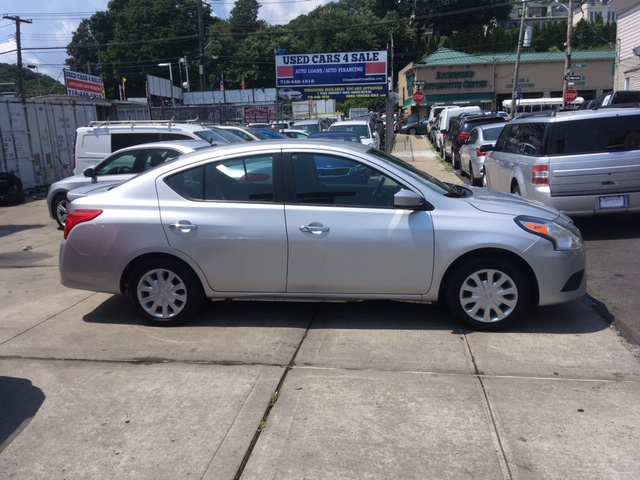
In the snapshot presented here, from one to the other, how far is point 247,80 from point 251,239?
276 ft

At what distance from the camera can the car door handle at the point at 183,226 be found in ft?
18.5

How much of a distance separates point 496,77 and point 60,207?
169ft

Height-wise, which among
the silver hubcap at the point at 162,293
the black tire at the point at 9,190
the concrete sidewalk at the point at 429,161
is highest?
the silver hubcap at the point at 162,293

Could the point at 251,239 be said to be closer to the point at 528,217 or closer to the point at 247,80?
the point at 528,217

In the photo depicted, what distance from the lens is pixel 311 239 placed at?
5.51 meters

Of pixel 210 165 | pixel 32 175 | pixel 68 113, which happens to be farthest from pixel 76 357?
pixel 68 113

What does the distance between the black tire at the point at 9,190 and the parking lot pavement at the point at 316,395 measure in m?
10.2

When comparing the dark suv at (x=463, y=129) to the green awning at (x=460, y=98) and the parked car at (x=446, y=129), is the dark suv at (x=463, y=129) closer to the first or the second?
the parked car at (x=446, y=129)

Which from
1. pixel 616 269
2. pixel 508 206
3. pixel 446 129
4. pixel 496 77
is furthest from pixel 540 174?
pixel 496 77

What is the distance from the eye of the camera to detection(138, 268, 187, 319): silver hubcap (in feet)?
18.9

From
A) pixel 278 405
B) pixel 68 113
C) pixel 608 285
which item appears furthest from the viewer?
pixel 68 113

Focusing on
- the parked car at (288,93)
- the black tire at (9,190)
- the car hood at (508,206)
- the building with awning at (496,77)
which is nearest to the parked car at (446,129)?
the parked car at (288,93)

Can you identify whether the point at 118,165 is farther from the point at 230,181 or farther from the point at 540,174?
the point at 540,174

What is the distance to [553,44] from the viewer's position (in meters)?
64.7
